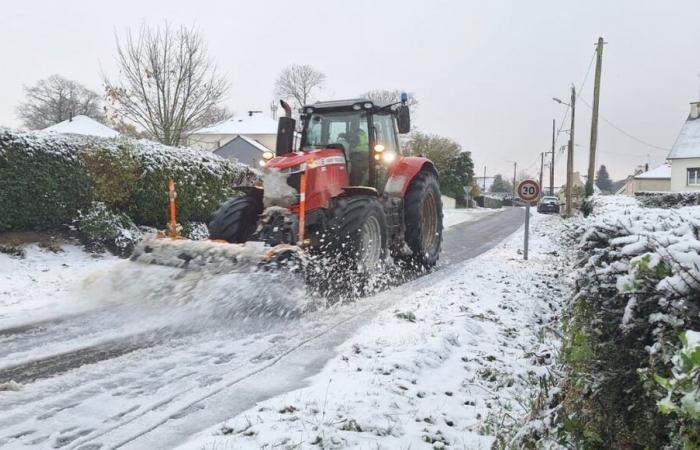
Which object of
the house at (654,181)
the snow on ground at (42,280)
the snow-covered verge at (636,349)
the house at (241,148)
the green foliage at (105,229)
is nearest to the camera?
the snow-covered verge at (636,349)

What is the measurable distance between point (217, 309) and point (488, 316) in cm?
285

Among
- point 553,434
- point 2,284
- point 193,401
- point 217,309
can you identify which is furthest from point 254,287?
point 2,284

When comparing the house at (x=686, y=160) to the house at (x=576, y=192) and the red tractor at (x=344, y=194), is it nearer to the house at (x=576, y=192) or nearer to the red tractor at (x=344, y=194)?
the house at (x=576, y=192)

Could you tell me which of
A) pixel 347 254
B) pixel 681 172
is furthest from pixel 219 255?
pixel 681 172

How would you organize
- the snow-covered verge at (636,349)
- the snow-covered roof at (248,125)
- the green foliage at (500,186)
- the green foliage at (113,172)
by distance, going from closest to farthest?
the snow-covered verge at (636,349), the green foliage at (113,172), the snow-covered roof at (248,125), the green foliage at (500,186)

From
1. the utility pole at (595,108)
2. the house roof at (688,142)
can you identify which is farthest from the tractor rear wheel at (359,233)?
the house roof at (688,142)

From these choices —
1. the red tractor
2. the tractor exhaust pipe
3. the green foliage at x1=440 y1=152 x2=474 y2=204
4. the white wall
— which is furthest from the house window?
the tractor exhaust pipe

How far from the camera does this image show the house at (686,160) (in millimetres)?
35656

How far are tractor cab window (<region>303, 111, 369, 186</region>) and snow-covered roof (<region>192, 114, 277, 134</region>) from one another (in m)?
49.0

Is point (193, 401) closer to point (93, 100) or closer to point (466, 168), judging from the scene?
point (466, 168)

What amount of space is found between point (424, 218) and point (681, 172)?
34.0m

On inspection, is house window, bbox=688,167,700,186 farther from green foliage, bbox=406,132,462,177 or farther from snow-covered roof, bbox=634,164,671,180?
snow-covered roof, bbox=634,164,671,180

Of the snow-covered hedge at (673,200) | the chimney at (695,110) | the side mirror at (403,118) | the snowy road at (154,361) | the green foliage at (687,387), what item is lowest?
the snowy road at (154,361)

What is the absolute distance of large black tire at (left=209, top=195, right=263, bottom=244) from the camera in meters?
7.16
